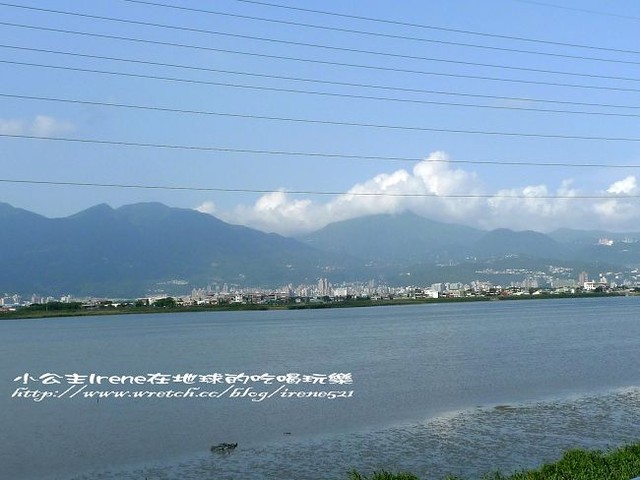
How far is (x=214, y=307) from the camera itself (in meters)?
136

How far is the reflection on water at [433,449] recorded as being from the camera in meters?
15.3

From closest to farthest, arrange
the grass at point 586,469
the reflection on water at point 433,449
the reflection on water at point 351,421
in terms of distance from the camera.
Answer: the grass at point 586,469 < the reflection on water at point 433,449 < the reflection on water at point 351,421

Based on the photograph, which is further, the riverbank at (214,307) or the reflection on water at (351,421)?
the riverbank at (214,307)

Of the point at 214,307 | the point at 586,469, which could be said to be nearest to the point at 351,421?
the point at 586,469

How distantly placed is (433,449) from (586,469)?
544 cm

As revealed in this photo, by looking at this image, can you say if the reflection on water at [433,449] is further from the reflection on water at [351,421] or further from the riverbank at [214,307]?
the riverbank at [214,307]

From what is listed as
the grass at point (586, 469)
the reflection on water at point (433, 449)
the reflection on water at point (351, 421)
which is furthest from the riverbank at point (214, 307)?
the grass at point (586, 469)

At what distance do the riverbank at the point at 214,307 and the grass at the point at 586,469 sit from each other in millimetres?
114066

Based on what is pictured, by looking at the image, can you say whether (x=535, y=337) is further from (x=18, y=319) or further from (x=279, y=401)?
(x=18, y=319)

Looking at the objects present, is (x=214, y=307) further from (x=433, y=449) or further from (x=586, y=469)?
(x=586, y=469)

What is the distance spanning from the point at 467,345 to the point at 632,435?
90.9ft

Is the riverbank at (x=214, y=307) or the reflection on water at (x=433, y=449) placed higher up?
the reflection on water at (x=433, y=449)

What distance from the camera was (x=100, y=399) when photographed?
26.4 m

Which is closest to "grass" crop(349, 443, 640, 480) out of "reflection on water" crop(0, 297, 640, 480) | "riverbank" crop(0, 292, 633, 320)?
"reflection on water" crop(0, 297, 640, 480)
